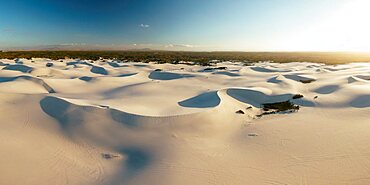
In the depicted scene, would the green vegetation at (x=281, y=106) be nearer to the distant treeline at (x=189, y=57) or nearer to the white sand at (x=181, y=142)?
the white sand at (x=181, y=142)

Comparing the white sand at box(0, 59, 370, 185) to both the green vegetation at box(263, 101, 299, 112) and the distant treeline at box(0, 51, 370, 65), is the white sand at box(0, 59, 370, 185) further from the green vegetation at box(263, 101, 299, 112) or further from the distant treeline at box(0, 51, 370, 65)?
the distant treeline at box(0, 51, 370, 65)

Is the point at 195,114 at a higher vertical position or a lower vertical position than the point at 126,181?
higher

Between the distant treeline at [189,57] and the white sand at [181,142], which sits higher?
the distant treeline at [189,57]

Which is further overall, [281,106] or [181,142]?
[281,106]

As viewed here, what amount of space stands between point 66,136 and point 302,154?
30.1 feet

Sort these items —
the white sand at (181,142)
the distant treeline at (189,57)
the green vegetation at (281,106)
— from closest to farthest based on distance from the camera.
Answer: the white sand at (181,142) → the green vegetation at (281,106) → the distant treeline at (189,57)

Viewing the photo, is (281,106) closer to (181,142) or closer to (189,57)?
(181,142)

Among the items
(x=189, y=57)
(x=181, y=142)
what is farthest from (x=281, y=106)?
(x=189, y=57)

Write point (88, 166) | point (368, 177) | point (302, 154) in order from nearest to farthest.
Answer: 1. point (368, 177)
2. point (88, 166)
3. point (302, 154)

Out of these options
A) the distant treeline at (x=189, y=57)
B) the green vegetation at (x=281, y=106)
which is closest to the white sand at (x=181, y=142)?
the green vegetation at (x=281, y=106)

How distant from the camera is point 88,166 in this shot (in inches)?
337

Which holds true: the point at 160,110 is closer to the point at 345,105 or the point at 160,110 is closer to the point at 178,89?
the point at 178,89

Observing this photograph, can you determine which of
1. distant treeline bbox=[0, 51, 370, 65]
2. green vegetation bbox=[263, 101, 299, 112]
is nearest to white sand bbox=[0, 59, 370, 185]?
green vegetation bbox=[263, 101, 299, 112]

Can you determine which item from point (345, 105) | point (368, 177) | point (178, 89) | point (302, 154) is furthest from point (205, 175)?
point (178, 89)
